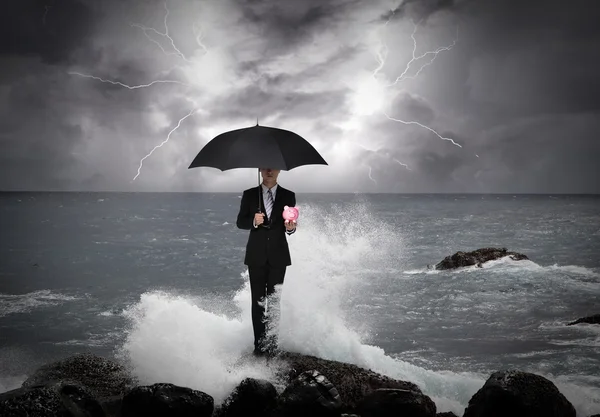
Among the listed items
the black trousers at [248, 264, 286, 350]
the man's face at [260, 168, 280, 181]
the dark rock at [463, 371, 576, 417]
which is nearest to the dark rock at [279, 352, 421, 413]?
the black trousers at [248, 264, 286, 350]

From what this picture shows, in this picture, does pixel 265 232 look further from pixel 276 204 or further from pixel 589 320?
pixel 589 320

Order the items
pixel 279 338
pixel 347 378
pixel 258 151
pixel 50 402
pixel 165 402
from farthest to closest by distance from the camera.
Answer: pixel 279 338 → pixel 347 378 → pixel 258 151 → pixel 165 402 → pixel 50 402

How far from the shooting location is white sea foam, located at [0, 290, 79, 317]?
68.0 feet

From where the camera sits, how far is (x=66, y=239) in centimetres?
5259

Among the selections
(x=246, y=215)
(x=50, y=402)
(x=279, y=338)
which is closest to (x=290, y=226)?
(x=246, y=215)

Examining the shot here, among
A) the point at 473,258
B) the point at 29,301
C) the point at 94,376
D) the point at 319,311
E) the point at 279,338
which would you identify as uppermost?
the point at 319,311

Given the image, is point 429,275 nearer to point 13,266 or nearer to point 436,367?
point 436,367

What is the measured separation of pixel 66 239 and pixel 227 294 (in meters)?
34.3

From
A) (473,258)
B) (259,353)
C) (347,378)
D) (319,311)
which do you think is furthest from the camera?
(473,258)

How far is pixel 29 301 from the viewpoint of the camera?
22.4 metres

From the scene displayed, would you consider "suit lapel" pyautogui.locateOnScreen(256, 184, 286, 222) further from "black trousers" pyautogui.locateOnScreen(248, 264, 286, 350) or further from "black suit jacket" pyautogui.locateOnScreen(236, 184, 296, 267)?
"black trousers" pyautogui.locateOnScreen(248, 264, 286, 350)

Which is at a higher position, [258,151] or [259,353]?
[258,151]

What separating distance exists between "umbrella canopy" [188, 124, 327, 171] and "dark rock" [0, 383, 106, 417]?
3072 millimetres

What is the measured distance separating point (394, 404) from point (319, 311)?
2.47 metres
